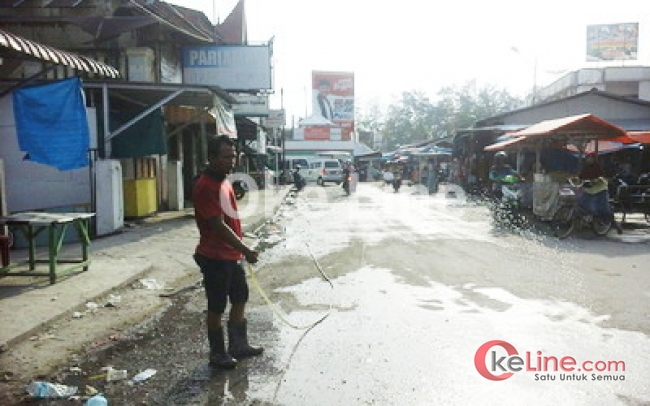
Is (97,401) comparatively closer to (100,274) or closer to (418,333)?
(418,333)

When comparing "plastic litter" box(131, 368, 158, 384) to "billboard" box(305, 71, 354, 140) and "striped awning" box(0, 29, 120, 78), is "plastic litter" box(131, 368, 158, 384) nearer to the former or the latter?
"striped awning" box(0, 29, 120, 78)

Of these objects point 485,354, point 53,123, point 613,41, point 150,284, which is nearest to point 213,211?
point 485,354

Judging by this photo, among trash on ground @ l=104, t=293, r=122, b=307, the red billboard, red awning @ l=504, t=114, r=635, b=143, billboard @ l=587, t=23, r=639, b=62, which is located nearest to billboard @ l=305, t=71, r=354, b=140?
the red billboard

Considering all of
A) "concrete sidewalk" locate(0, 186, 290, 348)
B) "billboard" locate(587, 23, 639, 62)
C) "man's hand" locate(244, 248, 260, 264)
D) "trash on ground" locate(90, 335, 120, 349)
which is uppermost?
"billboard" locate(587, 23, 639, 62)

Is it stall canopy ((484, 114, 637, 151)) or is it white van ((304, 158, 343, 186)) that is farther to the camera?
white van ((304, 158, 343, 186))

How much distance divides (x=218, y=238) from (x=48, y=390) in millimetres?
1660

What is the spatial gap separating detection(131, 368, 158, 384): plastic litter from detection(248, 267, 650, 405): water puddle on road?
93 centimetres

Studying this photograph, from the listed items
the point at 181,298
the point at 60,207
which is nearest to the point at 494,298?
the point at 181,298

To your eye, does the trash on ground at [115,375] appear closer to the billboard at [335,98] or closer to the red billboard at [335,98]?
the billboard at [335,98]

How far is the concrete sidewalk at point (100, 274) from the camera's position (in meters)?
5.36

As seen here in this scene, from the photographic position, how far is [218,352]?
434 centimetres

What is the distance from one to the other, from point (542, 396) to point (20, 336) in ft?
14.7

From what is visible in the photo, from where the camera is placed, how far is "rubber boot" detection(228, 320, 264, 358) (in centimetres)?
454

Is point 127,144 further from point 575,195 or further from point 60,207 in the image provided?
point 575,195
